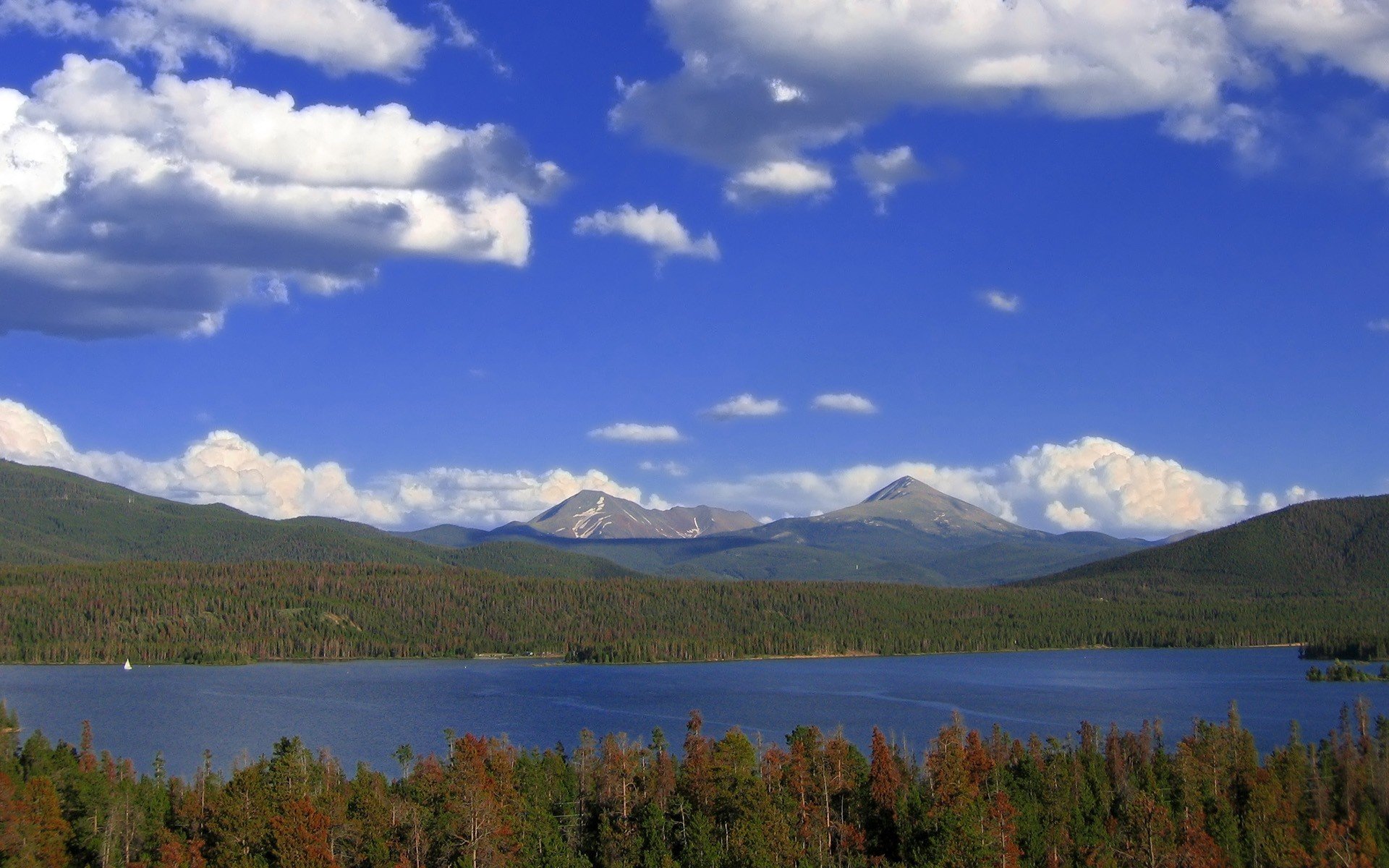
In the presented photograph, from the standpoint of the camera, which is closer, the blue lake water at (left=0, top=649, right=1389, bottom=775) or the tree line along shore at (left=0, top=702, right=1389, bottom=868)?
the tree line along shore at (left=0, top=702, right=1389, bottom=868)

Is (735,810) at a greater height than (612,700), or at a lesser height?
greater

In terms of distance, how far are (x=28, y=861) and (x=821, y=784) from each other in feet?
100

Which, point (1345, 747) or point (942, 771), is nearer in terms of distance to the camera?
point (942, 771)

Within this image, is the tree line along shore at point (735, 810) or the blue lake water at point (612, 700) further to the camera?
the blue lake water at point (612, 700)

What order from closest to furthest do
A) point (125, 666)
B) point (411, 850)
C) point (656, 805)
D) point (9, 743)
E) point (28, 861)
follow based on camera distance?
1. point (28, 861)
2. point (411, 850)
3. point (656, 805)
4. point (9, 743)
5. point (125, 666)

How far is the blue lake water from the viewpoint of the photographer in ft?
330

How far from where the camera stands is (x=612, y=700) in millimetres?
134250

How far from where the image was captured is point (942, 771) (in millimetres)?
55125

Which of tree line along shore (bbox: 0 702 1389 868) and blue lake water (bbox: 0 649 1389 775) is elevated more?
tree line along shore (bbox: 0 702 1389 868)

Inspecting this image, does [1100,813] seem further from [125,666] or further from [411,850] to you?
[125,666]

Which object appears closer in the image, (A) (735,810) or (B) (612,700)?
(A) (735,810)

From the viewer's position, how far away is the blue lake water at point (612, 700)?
330ft

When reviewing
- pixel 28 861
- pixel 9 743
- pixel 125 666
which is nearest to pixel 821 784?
pixel 28 861

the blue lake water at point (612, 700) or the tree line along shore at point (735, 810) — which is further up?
the tree line along shore at point (735, 810)
